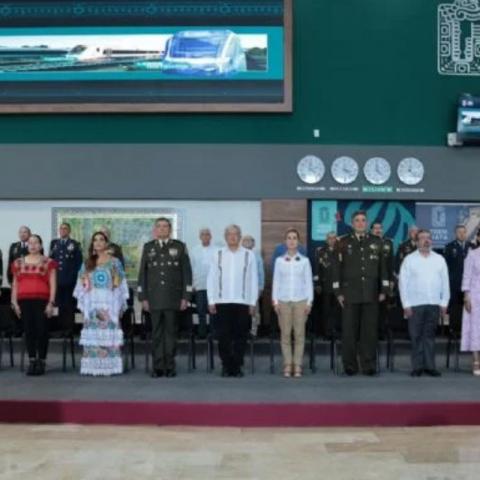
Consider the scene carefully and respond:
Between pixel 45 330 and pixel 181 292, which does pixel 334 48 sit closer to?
pixel 181 292

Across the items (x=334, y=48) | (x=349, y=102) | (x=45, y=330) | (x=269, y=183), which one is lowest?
(x=45, y=330)

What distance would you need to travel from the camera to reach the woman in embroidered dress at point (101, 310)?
33.4 feet

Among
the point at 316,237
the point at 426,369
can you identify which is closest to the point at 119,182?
the point at 316,237

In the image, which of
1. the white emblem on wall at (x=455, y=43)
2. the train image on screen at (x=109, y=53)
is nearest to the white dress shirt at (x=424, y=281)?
the white emblem on wall at (x=455, y=43)

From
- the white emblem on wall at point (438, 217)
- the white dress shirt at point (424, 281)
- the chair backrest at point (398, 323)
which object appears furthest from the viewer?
the white emblem on wall at point (438, 217)

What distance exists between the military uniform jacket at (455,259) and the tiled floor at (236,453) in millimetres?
4216

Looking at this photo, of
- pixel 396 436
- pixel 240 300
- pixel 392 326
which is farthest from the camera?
pixel 392 326

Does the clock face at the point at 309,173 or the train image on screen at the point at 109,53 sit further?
the clock face at the point at 309,173

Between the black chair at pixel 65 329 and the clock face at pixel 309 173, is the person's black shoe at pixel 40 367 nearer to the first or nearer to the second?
the black chair at pixel 65 329

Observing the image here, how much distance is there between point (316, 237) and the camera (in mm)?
13812

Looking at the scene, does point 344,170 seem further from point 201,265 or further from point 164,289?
point 164,289

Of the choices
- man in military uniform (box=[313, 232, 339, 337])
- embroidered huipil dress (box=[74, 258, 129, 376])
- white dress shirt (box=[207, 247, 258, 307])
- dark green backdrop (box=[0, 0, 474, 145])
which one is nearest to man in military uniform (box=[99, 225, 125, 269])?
embroidered huipil dress (box=[74, 258, 129, 376])

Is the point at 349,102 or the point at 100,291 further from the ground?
the point at 349,102

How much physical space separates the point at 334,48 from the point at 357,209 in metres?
2.59
